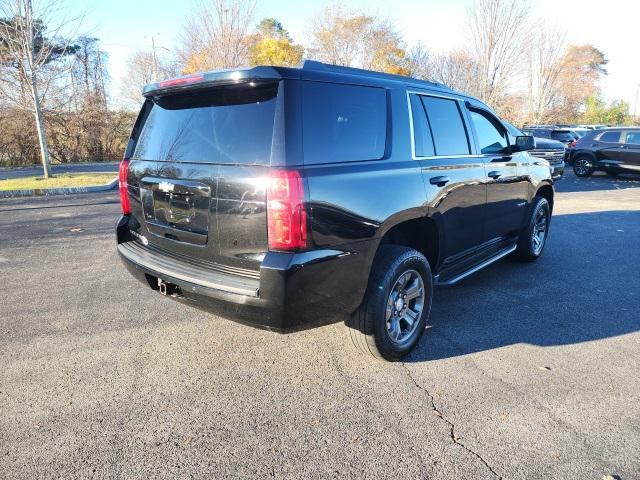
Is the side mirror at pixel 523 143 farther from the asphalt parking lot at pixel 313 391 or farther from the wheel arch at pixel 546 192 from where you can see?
the asphalt parking lot at pixel 313 391

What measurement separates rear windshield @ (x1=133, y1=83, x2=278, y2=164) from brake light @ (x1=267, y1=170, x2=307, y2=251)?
7.4 inches

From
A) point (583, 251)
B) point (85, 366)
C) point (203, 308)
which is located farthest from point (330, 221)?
point (583, 251)

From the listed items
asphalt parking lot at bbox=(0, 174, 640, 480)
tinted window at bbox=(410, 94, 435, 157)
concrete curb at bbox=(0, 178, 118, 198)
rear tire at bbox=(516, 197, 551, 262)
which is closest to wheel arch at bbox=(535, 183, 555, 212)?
rear tire at bbox=(516, 197, 551, 262)

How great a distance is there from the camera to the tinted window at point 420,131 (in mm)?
3402

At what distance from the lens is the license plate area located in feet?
9.18

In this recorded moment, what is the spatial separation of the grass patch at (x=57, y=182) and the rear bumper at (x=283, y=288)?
1057 cm

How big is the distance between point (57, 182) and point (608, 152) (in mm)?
17315

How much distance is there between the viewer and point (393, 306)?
10.6ft

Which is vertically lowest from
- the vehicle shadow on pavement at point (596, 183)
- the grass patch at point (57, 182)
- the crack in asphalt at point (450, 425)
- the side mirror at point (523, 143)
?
the crack in asphalt at point (450, 425)

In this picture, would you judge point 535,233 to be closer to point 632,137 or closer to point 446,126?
point 446,126

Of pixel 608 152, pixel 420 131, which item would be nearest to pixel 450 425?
pixel 420 131

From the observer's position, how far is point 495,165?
4.43m

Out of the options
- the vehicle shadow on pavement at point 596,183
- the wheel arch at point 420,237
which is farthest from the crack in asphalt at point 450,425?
the vehicle shadow on pavement at point 596,183

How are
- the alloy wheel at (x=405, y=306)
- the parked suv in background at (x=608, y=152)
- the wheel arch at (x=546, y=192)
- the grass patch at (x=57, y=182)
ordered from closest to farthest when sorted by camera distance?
the alloy wheel at (x=405, y=306)
the wheel arch at (x=546, y=192)
the grass patch at (x=57, y=182)
the parked suv in background at (x=608, y=152)
